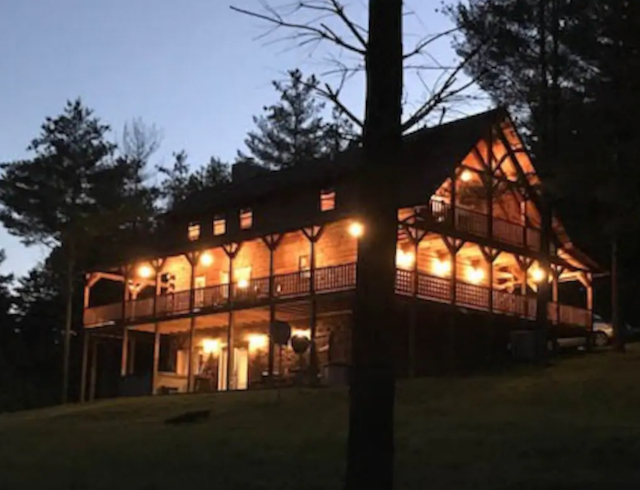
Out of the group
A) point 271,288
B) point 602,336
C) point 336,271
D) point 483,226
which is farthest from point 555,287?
point 271,288

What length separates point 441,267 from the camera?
3694cm

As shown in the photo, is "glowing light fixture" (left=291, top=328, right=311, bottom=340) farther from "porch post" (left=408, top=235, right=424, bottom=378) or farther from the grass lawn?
the grass lawn

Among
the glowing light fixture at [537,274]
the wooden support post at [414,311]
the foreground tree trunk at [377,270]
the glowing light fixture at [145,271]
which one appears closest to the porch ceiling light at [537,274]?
the glowing light fixture at [537,274]

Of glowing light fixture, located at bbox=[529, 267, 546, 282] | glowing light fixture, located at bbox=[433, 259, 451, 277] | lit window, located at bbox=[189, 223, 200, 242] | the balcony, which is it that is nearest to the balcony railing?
glowing light fixture, located at bbox=[529, 267, 546, 282]

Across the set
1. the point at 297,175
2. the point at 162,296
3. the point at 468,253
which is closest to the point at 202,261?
the point at 162,296

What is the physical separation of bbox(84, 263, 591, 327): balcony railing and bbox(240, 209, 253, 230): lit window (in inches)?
138

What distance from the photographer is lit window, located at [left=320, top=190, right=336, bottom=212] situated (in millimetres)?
37344

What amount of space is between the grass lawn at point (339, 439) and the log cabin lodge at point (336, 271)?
449cm

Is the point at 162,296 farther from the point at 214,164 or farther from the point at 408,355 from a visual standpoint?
the point at 214,164

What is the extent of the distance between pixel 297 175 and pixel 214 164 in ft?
84.2

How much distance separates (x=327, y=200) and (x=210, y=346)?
7.54 metres

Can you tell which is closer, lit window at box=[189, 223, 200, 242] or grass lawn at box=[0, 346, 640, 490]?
grass lawn at box=[0, 346, 640, 490]

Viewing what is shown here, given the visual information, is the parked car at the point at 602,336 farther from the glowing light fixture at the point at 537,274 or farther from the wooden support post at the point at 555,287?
the glowing light fixture at the point at 537,274

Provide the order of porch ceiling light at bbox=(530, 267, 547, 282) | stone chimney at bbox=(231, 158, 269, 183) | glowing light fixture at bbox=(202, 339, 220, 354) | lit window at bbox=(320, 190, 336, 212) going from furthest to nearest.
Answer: stone chimney at bbox=(231, 158, 269, 183) → glowing light fixture at bbox=(202, 339, 220, 354) → lit window at bbox=(320, 190, 336, 212) → porch ceiling light at bbox=(530, 267, 547, 282)
